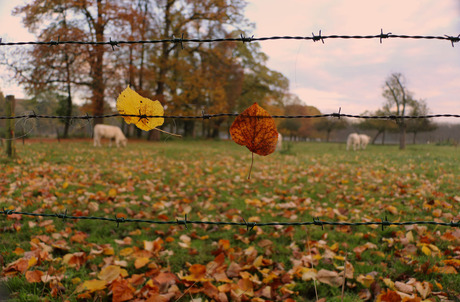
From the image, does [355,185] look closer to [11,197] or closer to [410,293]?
[410,293]

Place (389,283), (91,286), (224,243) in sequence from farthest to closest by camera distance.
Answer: (224,243), (389,283), (91,286)

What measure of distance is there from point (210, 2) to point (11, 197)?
14.3m

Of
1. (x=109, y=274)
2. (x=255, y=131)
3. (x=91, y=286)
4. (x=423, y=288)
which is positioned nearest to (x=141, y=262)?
(x=109, y=274)

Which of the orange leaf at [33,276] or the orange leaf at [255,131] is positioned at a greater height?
the orange leaf at [255,131]

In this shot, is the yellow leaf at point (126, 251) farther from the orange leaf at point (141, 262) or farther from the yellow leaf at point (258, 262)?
the yellow leaf at point (258, 262)

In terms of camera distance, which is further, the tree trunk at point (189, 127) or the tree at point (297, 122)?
the tree trunk at point (189, 127)

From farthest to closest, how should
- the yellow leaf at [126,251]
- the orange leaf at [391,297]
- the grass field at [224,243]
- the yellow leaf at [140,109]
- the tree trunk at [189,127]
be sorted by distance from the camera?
the tree trunk at [189,127], the yellow leaf at [126,251], the grass field at [224,243], the orange leaf at [391,297], the yellow leaf at [140,109]

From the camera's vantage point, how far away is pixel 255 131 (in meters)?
1.27

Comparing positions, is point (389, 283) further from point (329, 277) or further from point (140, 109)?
point (140, 109)

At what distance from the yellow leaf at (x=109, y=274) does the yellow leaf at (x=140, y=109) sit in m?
1.31

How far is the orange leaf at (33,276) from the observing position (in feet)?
6.08

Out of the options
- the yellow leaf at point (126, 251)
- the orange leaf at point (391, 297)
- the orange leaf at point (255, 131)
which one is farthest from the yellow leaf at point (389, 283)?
the yellow leaf at point (126, 251)

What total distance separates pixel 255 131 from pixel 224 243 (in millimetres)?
1754

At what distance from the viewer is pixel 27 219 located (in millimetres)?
3168
